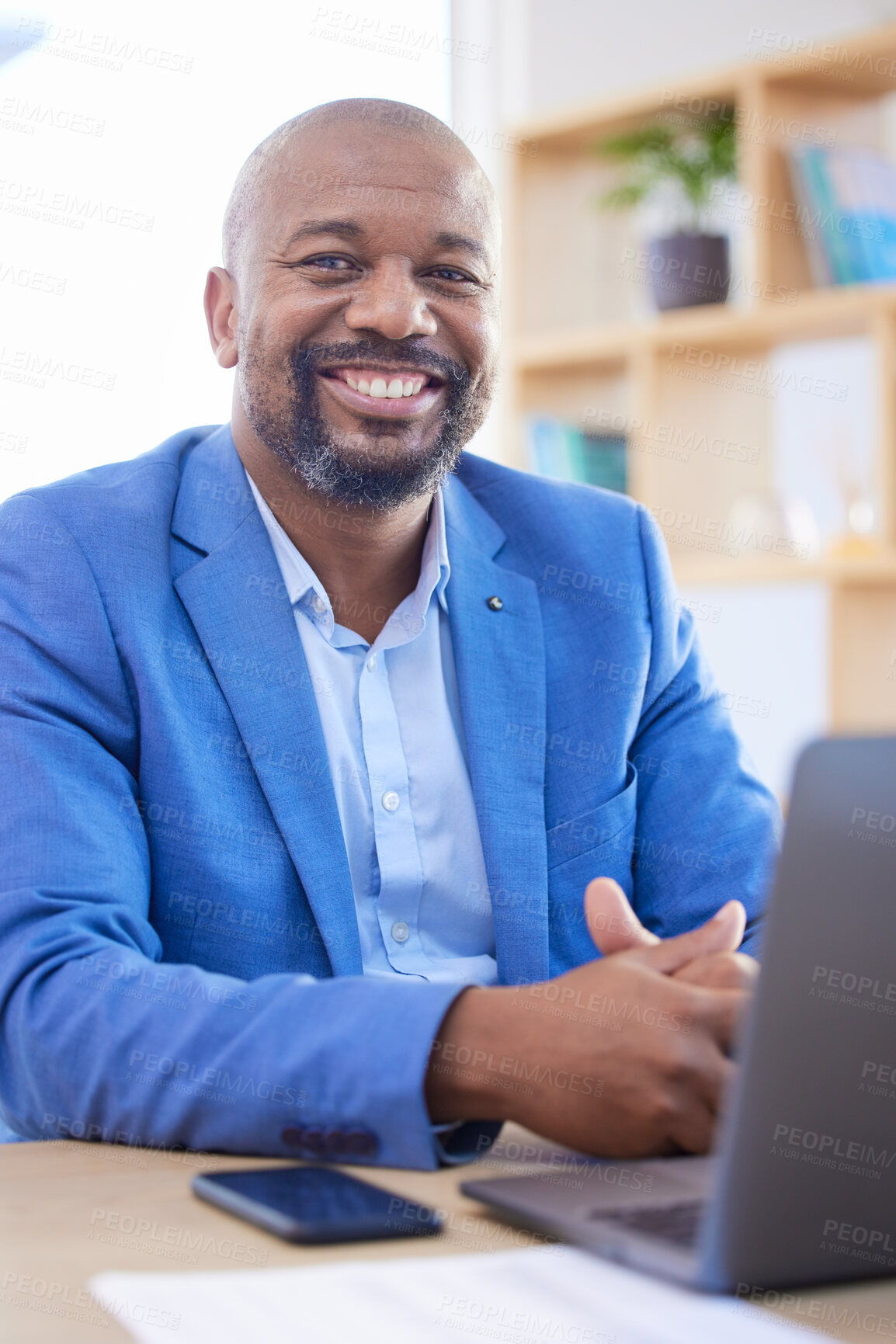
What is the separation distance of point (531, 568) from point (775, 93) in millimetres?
2153

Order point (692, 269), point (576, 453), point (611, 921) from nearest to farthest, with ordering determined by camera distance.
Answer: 1. point (611, 921)
2. point (692, 269)
3. point (576, 453)

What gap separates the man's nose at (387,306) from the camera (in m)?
1.65

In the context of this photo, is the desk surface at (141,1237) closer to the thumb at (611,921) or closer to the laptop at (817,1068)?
the laptop at (817,1068)

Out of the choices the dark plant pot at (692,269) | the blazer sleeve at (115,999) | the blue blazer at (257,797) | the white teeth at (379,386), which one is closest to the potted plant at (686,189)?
the dark plant pot at (692,269)

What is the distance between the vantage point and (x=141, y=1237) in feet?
2.56

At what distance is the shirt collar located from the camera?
162 centimetres

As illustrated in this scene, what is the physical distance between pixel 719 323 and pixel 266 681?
7.78 feet

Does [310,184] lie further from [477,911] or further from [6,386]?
[6,386]

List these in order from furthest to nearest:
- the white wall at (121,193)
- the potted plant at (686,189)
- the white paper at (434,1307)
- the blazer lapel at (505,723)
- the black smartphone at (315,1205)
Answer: the potted plant at (686,189) < the white wall at (121,193) < the blazer lapel at (505,723) < the black smartphone at (315,1205) < the white paper at (434,1307)

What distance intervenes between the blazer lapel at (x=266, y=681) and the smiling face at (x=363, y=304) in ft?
0.41

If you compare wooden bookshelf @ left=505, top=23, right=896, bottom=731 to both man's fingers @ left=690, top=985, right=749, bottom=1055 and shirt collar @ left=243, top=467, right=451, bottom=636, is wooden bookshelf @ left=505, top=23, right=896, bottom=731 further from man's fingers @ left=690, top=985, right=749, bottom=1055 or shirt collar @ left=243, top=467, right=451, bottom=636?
man's fingers @ left=690, top=985, right=749, bottom=1055

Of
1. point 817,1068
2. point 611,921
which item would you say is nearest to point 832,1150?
point 817,1068

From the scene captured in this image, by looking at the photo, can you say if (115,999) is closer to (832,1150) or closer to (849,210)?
(832,1150)

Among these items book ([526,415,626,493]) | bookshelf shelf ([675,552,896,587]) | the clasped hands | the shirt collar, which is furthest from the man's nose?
book ([526,415,626,493])
